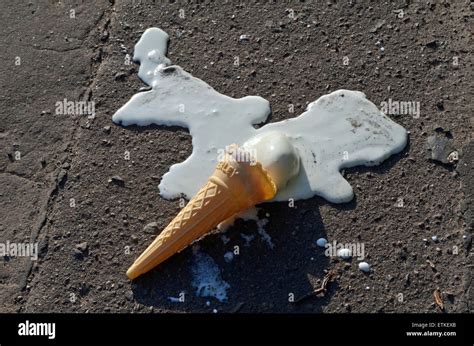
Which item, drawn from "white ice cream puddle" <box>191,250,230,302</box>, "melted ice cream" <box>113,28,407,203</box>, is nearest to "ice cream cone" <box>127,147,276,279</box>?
"white ice cream puddle" <box>191,250,230,302</box>

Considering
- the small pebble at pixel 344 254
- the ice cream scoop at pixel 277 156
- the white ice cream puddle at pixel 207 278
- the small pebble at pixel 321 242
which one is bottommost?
the white ice cream puddle at pixel 207 278

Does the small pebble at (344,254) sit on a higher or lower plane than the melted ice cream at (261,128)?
lower

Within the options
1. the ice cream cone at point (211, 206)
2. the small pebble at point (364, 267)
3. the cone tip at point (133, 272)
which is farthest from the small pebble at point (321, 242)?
the cone tip at point (133, 272)

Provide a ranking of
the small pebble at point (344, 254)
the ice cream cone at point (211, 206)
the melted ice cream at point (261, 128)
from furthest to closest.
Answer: the melted ice cream at point (261, 128), the small pebble at point (344, 254), the ice cream cone at point (211, 206)

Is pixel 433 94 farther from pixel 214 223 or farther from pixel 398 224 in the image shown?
pixel 214 223

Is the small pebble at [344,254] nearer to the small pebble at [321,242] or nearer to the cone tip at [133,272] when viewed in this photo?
the small pebble at [321,242]

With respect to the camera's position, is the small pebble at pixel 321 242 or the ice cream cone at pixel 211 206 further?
the small pebble at pixel 321 242

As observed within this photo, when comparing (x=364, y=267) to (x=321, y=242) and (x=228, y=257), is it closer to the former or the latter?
(x=321, y=242)

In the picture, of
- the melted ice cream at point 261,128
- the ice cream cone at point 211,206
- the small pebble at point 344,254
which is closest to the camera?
the ice cream cone at point 211,206
